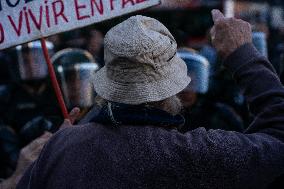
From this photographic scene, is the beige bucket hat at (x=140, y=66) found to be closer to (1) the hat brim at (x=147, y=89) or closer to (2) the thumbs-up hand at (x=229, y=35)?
(1) the hat brim at (x=147, y=89)

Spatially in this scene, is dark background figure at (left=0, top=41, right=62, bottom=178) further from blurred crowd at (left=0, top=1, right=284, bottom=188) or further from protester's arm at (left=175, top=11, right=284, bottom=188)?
protester's arm at (left=175, top=11, right=284, bottom=188)

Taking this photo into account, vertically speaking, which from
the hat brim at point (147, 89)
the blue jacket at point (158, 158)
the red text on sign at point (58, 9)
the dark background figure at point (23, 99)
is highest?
the hat brim at point (147, 89)

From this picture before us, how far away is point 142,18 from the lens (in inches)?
75.9

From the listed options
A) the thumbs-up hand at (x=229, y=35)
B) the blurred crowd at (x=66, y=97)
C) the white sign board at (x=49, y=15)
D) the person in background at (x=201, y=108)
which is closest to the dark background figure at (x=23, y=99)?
the blurred crowd at (x=66, y=97)

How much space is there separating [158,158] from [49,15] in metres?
1.04

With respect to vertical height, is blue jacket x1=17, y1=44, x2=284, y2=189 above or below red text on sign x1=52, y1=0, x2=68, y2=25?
below

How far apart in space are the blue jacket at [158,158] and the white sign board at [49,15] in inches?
31.7

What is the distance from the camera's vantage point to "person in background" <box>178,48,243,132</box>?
14.0 ft

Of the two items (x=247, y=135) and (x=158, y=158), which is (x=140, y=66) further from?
(x=247, y=135)

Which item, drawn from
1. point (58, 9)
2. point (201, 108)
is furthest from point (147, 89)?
point (201, 108)

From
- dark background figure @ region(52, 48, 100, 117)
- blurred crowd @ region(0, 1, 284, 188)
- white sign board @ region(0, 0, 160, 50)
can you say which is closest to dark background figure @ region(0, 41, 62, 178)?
blurred crowd @ region(0, 1, 284, 188)

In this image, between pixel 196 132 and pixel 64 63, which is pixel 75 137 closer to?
pixel 196 132

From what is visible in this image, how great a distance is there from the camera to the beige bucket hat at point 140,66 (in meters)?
1.82

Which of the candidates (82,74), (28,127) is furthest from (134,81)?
(82,74)
